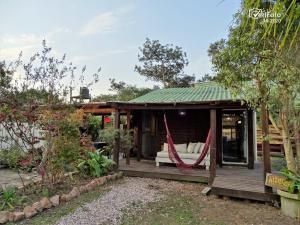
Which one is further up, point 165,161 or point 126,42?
point 126,42

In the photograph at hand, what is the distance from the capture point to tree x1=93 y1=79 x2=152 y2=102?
70.9 feet

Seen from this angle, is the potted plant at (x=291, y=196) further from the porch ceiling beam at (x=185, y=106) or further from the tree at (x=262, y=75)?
the porch ceiling beam at (x=185, y=106)

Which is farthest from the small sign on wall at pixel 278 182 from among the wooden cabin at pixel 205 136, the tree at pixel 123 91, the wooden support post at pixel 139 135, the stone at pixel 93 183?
the tree at pixel 123 91

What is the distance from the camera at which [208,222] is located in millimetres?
3996

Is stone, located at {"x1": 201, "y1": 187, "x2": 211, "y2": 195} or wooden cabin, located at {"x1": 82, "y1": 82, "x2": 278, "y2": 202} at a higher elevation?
wooden cabin, located at {"x1": 82, "y1": 82, "x2": 278, "y2": 202}

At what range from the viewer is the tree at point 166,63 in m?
23.5

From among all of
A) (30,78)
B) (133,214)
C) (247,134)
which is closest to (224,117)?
(247,134)

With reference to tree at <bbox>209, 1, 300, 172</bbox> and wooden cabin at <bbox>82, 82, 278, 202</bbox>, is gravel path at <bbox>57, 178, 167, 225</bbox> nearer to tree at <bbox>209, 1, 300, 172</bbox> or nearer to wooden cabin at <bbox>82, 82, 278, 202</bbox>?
wooden cabin at <bbox>82, 82, 278, 202</bbox>

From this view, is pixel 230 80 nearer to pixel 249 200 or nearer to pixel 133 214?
pixel 249 200

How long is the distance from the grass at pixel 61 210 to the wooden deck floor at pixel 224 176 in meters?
1.95

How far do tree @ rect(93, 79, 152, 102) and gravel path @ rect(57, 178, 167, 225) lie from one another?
47.4 ft

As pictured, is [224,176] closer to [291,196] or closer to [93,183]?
[291,196]

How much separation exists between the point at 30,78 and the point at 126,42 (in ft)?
19.1

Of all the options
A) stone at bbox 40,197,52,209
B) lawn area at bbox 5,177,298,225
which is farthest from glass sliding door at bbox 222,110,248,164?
stone at bbox 40,197,52,209
